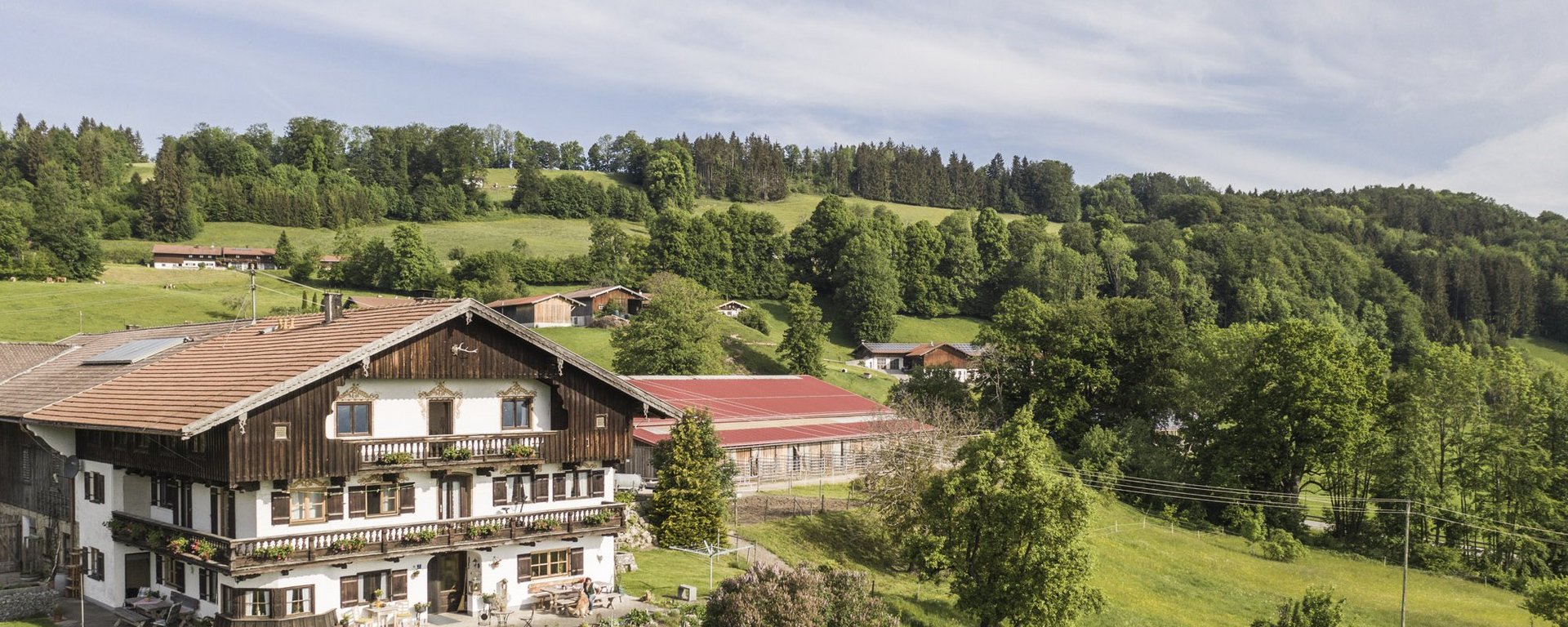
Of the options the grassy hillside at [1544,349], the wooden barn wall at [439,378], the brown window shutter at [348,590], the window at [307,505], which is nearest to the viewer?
the wooden barn wall at [439,378]

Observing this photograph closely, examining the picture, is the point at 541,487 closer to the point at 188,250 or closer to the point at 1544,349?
the point at 188,250

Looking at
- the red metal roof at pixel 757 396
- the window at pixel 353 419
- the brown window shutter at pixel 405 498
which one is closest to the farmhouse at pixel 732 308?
the red metal roof at pixel 757 396

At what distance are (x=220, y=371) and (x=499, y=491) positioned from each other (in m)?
9.14

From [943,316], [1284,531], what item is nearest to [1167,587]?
[1284,531]

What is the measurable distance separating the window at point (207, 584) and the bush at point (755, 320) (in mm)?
89877

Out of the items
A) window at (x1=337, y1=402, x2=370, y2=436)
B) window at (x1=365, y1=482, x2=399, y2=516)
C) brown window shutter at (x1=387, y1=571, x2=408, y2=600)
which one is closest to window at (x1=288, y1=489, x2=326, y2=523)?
window at (x1=365, y1=482, x2=399, y2=516)

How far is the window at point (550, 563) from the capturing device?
116ft

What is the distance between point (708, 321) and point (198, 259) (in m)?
82.5

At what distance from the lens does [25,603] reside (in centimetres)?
3067

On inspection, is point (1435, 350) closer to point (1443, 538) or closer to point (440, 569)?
point (1443, 538)

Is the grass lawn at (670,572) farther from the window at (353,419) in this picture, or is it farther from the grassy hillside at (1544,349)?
the grassy hillside at (1544,349)

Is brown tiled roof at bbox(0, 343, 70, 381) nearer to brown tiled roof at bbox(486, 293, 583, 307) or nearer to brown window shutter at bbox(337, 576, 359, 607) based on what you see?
brown window shutter at bbox(337, 576, 359, 607)

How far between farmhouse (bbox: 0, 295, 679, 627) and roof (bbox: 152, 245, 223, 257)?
108505 mm

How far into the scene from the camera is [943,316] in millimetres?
149500
